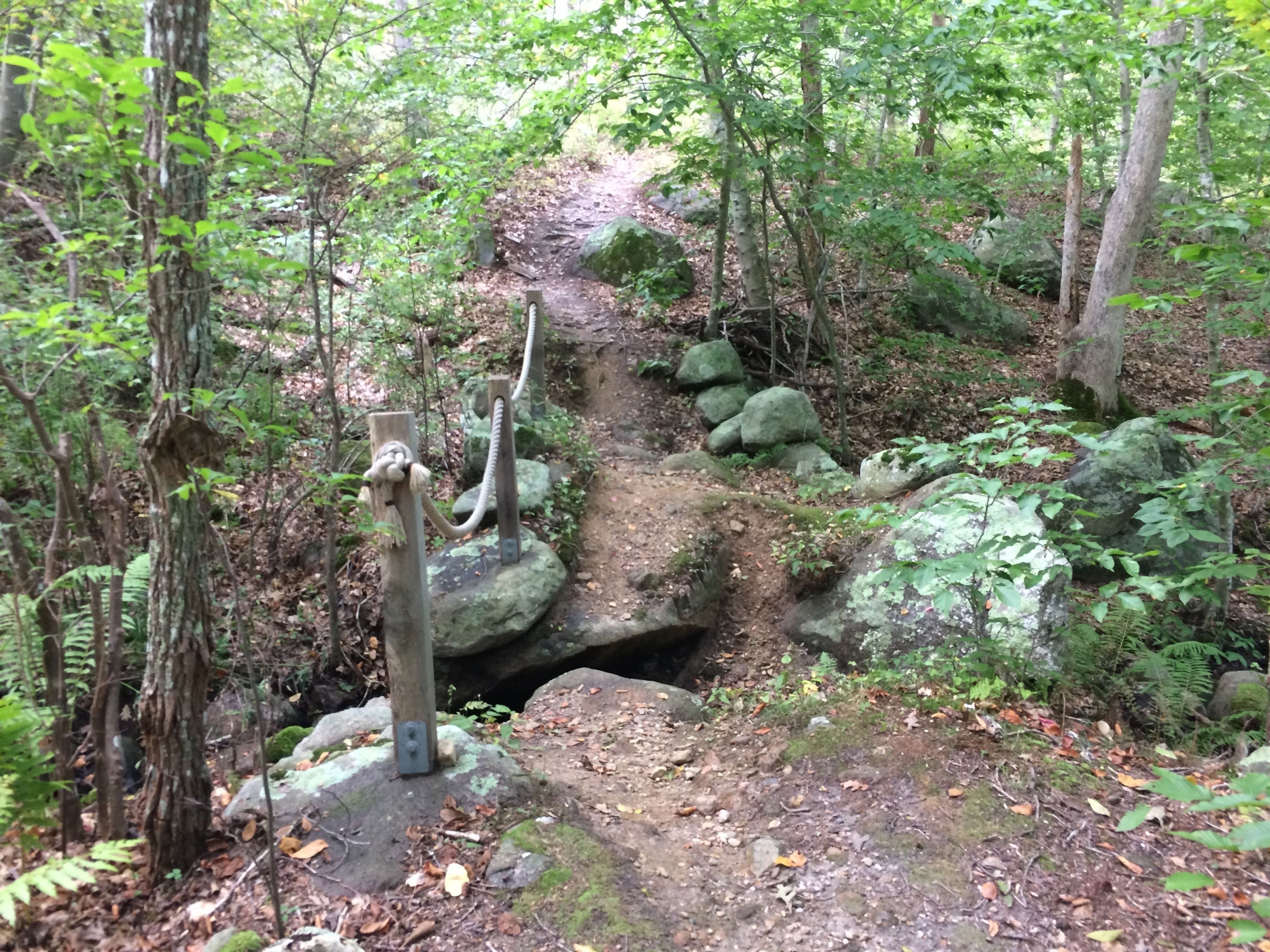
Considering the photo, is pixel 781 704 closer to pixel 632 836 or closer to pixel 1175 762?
pixel 632 836

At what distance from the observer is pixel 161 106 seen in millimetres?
2064

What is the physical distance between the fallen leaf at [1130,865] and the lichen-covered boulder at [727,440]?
7.42 meters

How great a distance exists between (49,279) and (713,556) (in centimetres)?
546

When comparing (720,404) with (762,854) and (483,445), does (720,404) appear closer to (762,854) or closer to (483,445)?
(483,445)

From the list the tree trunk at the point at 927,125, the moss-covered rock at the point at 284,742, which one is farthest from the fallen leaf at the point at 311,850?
the tree trunk at the point at 927,125

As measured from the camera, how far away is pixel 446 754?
311cm

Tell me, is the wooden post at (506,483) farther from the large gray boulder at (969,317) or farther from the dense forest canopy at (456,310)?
the large gray boulder at (969,317)

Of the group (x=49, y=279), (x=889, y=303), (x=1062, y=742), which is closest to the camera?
(x=1062, y=742)

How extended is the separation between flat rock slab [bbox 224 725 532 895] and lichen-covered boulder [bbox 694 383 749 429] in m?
7.76

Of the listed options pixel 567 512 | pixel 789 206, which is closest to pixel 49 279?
pixel 567 512

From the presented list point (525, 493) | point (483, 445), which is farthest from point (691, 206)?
point (525, 493)

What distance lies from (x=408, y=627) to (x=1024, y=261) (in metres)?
16.1

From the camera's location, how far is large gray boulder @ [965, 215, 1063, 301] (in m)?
14.7

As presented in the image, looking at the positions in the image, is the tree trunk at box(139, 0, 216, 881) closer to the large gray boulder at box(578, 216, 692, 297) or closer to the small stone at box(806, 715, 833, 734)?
the small stone at box(806, 715, 833, 734)
